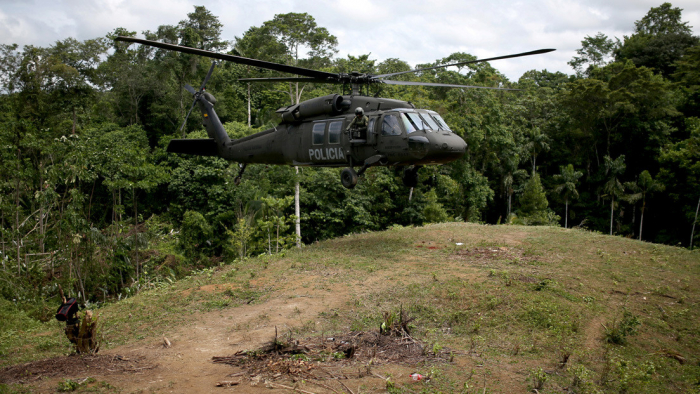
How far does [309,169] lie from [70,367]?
22.0 m

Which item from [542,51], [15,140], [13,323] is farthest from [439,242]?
[15,140]

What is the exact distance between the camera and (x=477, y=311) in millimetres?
7418

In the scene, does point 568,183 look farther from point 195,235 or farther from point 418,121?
point 418,121

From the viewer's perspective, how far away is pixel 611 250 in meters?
12.2

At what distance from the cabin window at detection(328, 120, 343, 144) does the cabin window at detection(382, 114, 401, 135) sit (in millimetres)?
1122

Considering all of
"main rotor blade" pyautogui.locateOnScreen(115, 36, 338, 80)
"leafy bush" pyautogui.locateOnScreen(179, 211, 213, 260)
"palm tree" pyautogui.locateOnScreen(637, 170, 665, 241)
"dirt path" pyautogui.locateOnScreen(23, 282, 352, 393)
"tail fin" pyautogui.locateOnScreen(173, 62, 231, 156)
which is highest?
"main rotor blade" pyautogui.locateOnScreen(115, 36, 338, 80)

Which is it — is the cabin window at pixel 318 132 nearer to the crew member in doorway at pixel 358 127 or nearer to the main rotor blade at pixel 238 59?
the crew member in doorway at pixel 358 127

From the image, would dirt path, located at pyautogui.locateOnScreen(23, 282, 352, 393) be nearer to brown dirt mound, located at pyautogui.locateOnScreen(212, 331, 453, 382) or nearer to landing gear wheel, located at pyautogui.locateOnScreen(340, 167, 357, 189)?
brown dirt mound, located at pyautogui.locateOnScreen(212, 331, 453, 382)

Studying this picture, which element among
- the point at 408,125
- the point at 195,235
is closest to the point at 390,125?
the point at 408,125

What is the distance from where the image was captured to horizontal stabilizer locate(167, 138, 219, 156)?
13.5 m

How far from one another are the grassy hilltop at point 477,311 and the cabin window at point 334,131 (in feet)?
9.30

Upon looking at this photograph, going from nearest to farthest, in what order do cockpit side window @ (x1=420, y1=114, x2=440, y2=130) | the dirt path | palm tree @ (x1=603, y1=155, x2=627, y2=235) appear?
the dirt path < cockpit side window @ (x1=420, y1=114, x2=440, y2=130) < palm tree @ (x1=603, y1=155, x2=627, y2=235)

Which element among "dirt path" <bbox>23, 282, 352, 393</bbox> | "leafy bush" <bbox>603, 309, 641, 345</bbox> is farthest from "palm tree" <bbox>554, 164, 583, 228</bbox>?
"dirt path" <bbox>23, 282, 352, 393</bbox>

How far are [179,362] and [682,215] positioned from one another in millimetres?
34123
